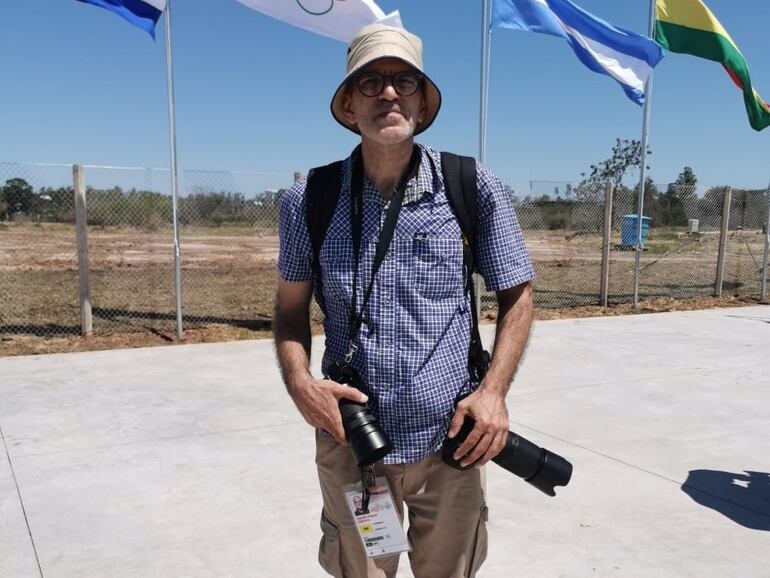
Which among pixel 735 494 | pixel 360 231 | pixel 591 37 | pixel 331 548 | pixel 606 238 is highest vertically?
pixel 591 37

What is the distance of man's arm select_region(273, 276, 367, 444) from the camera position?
1.71m

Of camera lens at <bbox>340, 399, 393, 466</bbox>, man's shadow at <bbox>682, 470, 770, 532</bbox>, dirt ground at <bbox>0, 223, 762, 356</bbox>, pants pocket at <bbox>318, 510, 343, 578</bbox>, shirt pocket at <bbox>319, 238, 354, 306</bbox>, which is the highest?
shirt pocket at <bbox>319, 238, 354, 306</bbox>

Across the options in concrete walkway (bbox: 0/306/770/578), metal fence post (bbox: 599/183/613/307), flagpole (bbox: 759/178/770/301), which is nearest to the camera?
concrete walkway (bbox: 0/306/770/578)

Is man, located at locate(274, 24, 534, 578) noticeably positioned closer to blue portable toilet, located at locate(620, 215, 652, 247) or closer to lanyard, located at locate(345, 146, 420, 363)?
lanyard, located at locate(345, 146, 420, 363)

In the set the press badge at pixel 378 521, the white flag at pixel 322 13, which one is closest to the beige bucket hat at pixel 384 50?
the press badge at pixel 378 521

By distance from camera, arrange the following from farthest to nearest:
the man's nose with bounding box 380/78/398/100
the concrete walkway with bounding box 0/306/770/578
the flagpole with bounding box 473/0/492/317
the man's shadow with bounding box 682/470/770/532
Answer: the flagpole with bounding box 473/0/492/317 → the man's shadow with bounding box 682/470/770/532 → the concrete walkway with bounding box 0/306/770/578 → the man's nose with bounding box 380/78/398/100

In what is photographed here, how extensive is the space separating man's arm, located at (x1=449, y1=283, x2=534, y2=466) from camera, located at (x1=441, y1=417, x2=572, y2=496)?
0.02m

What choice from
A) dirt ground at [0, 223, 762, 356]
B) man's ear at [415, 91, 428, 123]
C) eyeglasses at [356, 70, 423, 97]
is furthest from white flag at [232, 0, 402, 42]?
eyeglasses at [356, 70, 423, 97]

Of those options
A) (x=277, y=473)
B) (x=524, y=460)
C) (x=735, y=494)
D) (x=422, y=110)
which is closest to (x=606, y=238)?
(x=735, y=494)

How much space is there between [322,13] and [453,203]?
234 inches

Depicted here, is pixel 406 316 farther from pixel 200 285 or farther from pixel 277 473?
pixel 200 285

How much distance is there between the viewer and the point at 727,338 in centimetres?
855

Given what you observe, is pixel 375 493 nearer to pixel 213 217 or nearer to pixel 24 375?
pixel 24 375

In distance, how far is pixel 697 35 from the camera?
1009cm
